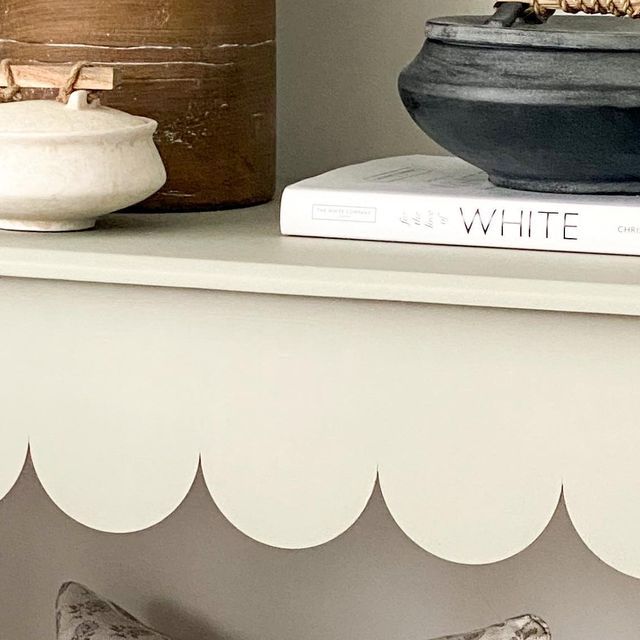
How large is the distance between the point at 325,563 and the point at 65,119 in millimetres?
550

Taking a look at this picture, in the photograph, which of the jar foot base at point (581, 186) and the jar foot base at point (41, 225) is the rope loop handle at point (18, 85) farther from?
the jar foot base at point (581, 186)

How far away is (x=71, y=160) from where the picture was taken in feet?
2.24

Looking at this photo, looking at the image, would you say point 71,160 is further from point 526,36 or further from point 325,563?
point 325,563

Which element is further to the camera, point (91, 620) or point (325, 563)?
point (325, 563)

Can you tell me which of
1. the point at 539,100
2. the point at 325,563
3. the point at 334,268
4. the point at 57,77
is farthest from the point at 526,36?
the point at 325,563

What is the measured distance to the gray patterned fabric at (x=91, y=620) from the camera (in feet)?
3.17

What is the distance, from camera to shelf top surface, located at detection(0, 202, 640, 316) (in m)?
0.59

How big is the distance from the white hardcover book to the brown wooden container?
0.11 meters

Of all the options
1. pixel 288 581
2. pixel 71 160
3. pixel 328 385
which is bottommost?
pixel 288 581

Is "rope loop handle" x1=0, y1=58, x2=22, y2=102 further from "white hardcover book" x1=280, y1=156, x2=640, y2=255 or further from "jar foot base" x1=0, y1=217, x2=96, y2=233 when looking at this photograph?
"white hardcover book" x1=280, y1=156, x2=640, y2=255

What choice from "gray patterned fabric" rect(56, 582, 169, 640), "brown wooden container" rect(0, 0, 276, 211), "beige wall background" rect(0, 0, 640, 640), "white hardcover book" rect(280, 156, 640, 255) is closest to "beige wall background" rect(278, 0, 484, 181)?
"beige wall background" rect(0, 0, 640, 640)

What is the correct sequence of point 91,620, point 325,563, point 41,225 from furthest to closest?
point 325,563 → point 91,620 → point 41,225

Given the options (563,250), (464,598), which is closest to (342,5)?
(563,250)

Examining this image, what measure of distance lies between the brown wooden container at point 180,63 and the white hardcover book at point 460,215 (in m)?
0.11
